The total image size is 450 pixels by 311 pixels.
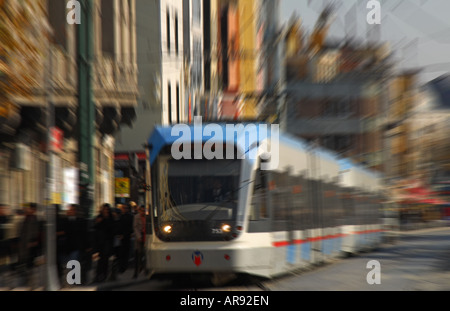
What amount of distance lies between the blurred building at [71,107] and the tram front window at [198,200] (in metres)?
4.37

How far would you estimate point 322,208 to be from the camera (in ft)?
50.0

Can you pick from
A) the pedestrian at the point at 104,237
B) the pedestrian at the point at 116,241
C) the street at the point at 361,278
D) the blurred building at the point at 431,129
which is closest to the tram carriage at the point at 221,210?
the street at the point at 361,278

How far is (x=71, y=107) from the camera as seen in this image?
2058 cm

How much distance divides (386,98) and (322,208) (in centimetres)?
343

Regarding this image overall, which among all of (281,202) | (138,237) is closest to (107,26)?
(138,237)

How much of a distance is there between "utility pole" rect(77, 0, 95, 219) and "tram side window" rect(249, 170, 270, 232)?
18.2ft

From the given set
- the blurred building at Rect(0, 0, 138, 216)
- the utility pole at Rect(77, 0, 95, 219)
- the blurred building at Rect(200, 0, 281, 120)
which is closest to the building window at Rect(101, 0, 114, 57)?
the blurred building at Rect(0, 0, 138, 216)

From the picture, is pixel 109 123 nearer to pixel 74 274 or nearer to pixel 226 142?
pixel 74 274

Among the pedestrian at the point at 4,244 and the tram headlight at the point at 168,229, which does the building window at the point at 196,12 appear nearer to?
the pedestrian at the point at 4,244

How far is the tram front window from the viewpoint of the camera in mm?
11508

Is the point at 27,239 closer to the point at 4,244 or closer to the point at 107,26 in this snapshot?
the point at 4,244

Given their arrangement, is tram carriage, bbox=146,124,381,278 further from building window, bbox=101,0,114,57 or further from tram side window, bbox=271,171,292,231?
building window, bbox=101,0,114,57

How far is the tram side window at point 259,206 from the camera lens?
11758mm
